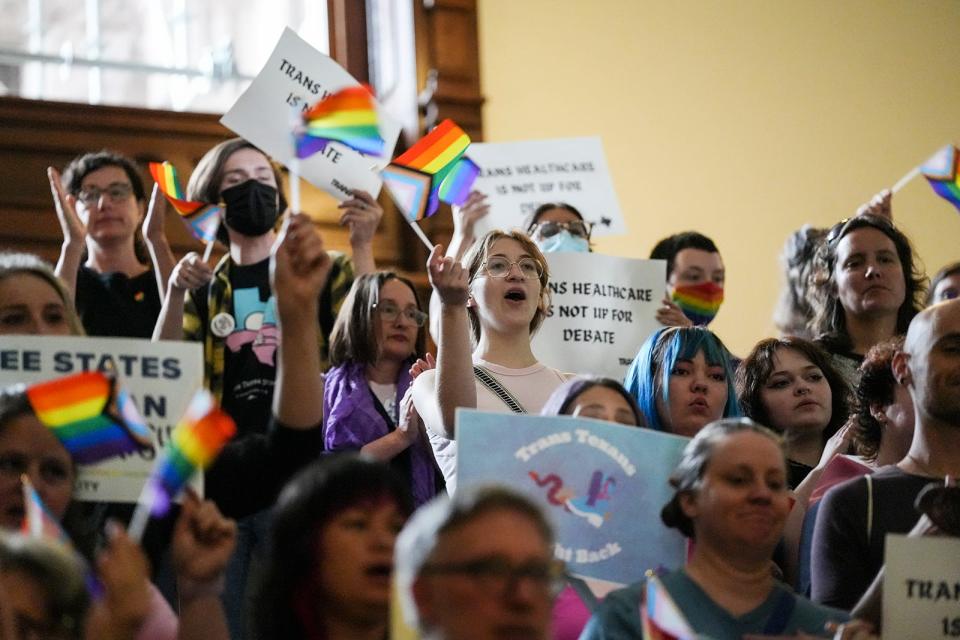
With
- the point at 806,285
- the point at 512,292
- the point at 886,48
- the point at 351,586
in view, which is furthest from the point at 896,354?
the point at 886,48

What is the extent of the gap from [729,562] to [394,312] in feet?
→ 4.54

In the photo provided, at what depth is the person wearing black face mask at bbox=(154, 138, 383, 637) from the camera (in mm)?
3523

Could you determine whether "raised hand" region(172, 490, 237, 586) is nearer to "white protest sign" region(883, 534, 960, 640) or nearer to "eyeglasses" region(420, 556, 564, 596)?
"eyeglasses" region(420, 556, 564, 596)

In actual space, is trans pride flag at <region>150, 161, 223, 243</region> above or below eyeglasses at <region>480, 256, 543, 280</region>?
above

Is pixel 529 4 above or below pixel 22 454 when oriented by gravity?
above

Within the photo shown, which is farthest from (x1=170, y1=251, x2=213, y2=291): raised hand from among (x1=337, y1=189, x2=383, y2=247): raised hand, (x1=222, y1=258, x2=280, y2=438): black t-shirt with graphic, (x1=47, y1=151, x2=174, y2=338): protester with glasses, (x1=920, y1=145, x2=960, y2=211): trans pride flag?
(x1=920, y1=145, x2=960, y2=211): trans pride flag

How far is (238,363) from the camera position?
3594 mm

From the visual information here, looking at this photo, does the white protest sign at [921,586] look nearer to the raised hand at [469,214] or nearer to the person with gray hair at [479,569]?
the person with gray hair at [479,569]

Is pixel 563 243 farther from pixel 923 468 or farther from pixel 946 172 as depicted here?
pixel 923 468

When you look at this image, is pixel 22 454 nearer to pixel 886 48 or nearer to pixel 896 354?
pixel 896 354

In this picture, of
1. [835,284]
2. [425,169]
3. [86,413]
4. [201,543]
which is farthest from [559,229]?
[201,543]

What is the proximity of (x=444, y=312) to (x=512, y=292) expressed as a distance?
0.41m

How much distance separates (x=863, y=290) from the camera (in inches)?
156

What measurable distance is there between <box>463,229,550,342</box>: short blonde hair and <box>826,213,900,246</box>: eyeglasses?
87 cm
